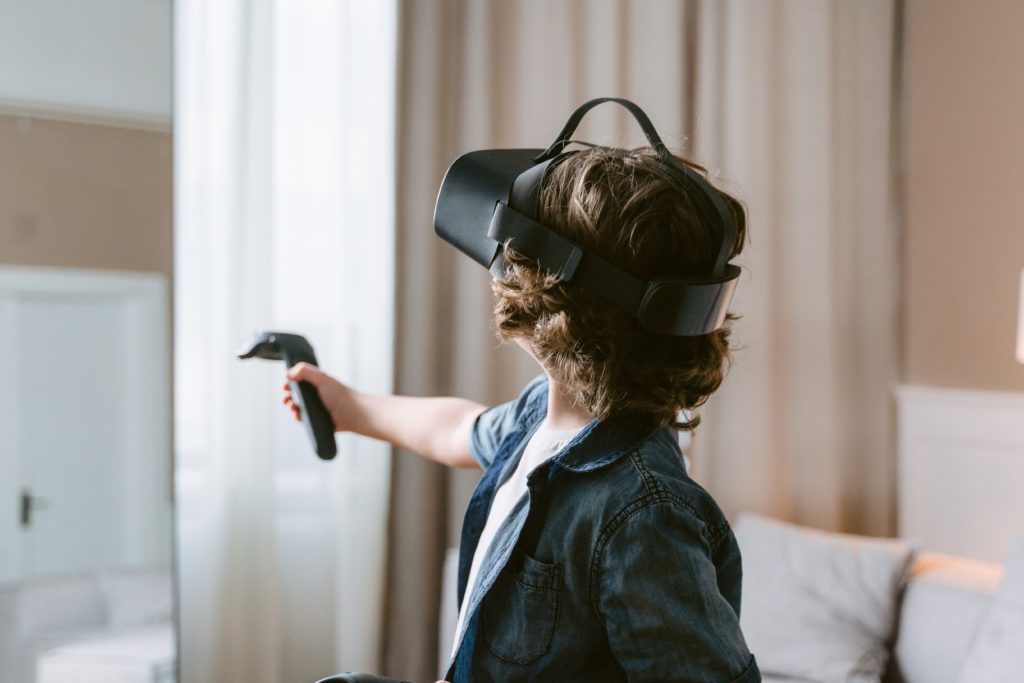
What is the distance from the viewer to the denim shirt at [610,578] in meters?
0.71

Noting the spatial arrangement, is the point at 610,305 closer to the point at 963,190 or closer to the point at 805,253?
the point at 805,253

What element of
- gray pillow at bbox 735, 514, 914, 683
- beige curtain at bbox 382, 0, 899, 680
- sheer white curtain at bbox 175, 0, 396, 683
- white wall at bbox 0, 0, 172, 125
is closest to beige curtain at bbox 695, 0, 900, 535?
beige curtain at bbox 382, 0, 899, 680

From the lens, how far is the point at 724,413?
8.34ft

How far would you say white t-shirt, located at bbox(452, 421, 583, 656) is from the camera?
896 mm

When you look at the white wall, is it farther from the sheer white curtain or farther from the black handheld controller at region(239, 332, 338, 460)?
the black handheld controller at region(239, 332, 338, 460)

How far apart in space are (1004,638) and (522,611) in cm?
132

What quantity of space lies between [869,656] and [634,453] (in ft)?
4.72

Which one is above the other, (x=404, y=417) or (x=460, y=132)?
(x=460, y=132)

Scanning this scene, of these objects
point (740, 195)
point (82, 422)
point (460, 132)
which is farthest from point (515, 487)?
point (740, 195)

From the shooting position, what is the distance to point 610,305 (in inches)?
31.9

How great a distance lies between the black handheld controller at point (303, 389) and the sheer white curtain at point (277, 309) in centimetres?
83

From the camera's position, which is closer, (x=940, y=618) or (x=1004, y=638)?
(x=1004, y=638)

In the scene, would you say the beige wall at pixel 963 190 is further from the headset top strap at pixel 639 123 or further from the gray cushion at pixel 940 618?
the headset top strap at pixel 639 123

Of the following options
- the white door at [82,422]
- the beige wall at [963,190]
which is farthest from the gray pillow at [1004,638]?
the white door at [82,422]
